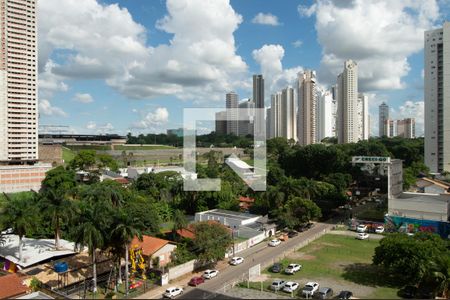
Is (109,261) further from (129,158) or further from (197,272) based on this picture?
(129,158)

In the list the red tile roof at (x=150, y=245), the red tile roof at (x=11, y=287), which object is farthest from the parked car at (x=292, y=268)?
the red tile roof at (x=11, y=287)

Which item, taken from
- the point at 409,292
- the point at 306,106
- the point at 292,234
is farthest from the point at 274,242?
the point at 306,106

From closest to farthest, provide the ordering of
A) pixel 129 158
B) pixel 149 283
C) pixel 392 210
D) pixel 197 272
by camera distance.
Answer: pixel 149 283
pixel 197 272
pixel 392 210
pixel 129 158

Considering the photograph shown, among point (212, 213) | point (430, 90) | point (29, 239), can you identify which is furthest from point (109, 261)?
point (430, 90)

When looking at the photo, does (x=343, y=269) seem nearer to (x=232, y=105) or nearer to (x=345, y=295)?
(x=345, y=295)

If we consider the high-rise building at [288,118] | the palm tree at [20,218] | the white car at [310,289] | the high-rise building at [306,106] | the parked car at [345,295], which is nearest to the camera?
the parked car at [345,295]

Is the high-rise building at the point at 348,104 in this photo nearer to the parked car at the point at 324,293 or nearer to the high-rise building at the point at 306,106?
the high-rise building at the point at 306,106
